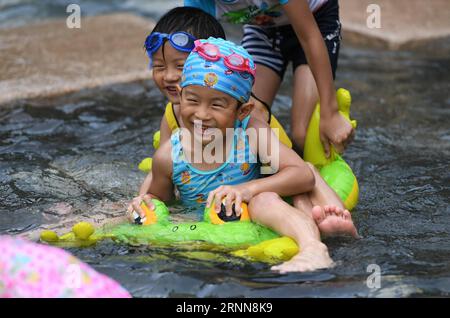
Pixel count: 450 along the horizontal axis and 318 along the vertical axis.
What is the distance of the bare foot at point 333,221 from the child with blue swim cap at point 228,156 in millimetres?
34

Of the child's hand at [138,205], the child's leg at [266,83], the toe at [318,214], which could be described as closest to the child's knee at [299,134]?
the child's leg at [266,83]

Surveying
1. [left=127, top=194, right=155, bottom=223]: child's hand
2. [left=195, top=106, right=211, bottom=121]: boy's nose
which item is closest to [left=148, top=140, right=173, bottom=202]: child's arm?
[left=127, top=194, right=155, bottom=223]: child's hand

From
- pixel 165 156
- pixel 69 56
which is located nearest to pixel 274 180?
pixel 165 156

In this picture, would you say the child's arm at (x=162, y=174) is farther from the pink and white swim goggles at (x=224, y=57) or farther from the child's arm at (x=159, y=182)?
the pink and white swim goggles at (x=224, y=57)

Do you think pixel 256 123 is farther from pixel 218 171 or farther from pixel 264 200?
pixel 264 200

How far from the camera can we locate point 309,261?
3.45 meters

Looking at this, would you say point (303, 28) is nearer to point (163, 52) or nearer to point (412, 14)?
point (163, 52)

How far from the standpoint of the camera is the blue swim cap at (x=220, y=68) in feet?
12.7

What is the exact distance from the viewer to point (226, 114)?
3922mm

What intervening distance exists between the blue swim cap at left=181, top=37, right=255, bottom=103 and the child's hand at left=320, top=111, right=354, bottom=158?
2.21 feet

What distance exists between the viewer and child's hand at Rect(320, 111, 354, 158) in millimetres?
4484

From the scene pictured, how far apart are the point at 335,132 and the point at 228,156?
69cm

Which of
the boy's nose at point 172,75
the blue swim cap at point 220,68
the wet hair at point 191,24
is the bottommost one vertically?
the boy's nose at point 172,75

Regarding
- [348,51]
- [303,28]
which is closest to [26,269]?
[303,28]
